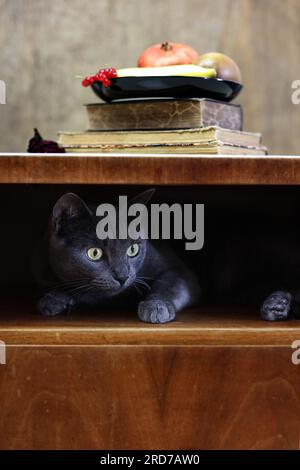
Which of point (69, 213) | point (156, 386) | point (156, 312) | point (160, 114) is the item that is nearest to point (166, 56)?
point (160, 114)

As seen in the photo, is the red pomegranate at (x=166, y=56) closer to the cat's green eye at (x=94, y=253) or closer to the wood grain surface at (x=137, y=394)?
the cat's green eye at (x=94, y=253)

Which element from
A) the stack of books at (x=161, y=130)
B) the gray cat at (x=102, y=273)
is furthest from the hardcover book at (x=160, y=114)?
the gray cat at (x=102, y=273)

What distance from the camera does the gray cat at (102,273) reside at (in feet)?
3.40

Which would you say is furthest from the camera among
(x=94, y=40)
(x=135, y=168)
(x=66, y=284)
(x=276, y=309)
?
(x=94, y=40)

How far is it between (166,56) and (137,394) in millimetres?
580

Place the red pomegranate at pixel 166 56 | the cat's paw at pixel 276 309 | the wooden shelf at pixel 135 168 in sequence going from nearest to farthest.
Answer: the wooden shelf at pixel 135 168
the cat's paw at pixel 276 309
the red pomegranate at pixel 166 56

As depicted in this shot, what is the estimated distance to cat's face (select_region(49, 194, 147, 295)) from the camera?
3.41ft

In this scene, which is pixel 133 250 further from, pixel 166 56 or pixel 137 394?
pixel 166 56

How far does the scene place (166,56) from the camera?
1192mm

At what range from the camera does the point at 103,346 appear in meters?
0.91

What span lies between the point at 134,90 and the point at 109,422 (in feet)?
1.65

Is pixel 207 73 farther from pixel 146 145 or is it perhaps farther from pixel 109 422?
pixel 109 422

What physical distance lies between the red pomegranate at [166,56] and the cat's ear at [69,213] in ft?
0.96
